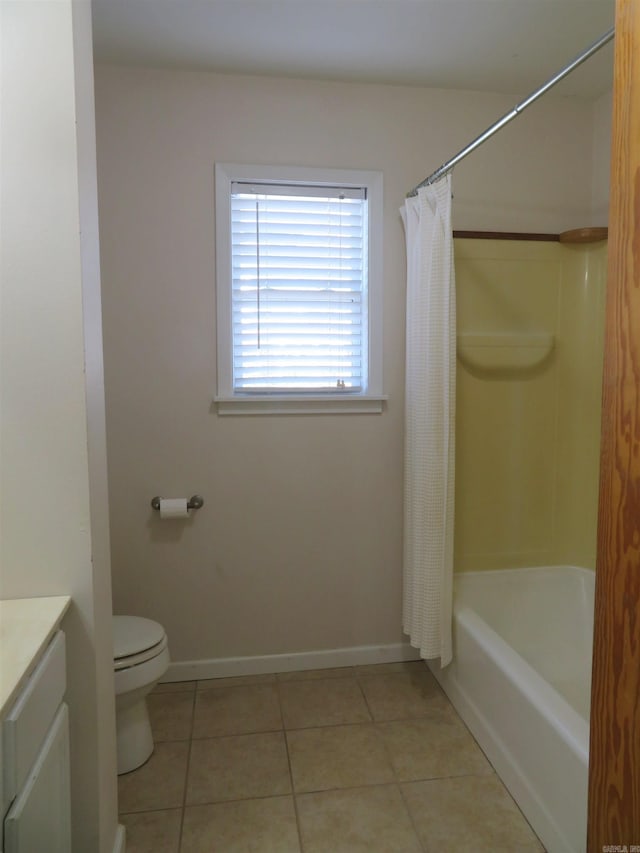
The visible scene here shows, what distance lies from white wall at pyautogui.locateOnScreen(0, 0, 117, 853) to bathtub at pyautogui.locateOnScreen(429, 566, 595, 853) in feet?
4.00

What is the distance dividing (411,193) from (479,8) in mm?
658

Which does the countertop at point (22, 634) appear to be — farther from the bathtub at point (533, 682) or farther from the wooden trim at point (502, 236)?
the wooden trim at point (502, 236)

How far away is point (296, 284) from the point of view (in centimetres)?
257

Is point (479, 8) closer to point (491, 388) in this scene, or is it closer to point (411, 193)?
point (411, 193)

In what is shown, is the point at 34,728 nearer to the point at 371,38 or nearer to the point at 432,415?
the point at 432,415

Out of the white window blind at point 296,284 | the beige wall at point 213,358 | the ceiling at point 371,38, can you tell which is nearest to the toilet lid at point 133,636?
the beige wall at point 213,358

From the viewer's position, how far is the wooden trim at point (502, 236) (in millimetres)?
2645

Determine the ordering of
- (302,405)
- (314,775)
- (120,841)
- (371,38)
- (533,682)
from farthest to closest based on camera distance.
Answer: (302,405) → (371,38) → (314,775) → (533,682) → (120,841)

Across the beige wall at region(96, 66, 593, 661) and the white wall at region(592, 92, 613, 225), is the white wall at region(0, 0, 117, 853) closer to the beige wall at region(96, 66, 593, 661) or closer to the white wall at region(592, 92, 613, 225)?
the beige wall at region(96, 66, 593, 661)

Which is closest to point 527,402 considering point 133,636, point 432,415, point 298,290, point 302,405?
point 432,415

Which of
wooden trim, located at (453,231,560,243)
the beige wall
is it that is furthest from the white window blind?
wooden trim, located at (453,231,560,243)

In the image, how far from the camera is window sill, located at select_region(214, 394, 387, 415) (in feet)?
8.36

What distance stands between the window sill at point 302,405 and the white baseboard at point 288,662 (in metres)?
1.10

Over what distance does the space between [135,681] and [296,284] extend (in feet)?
5.46
